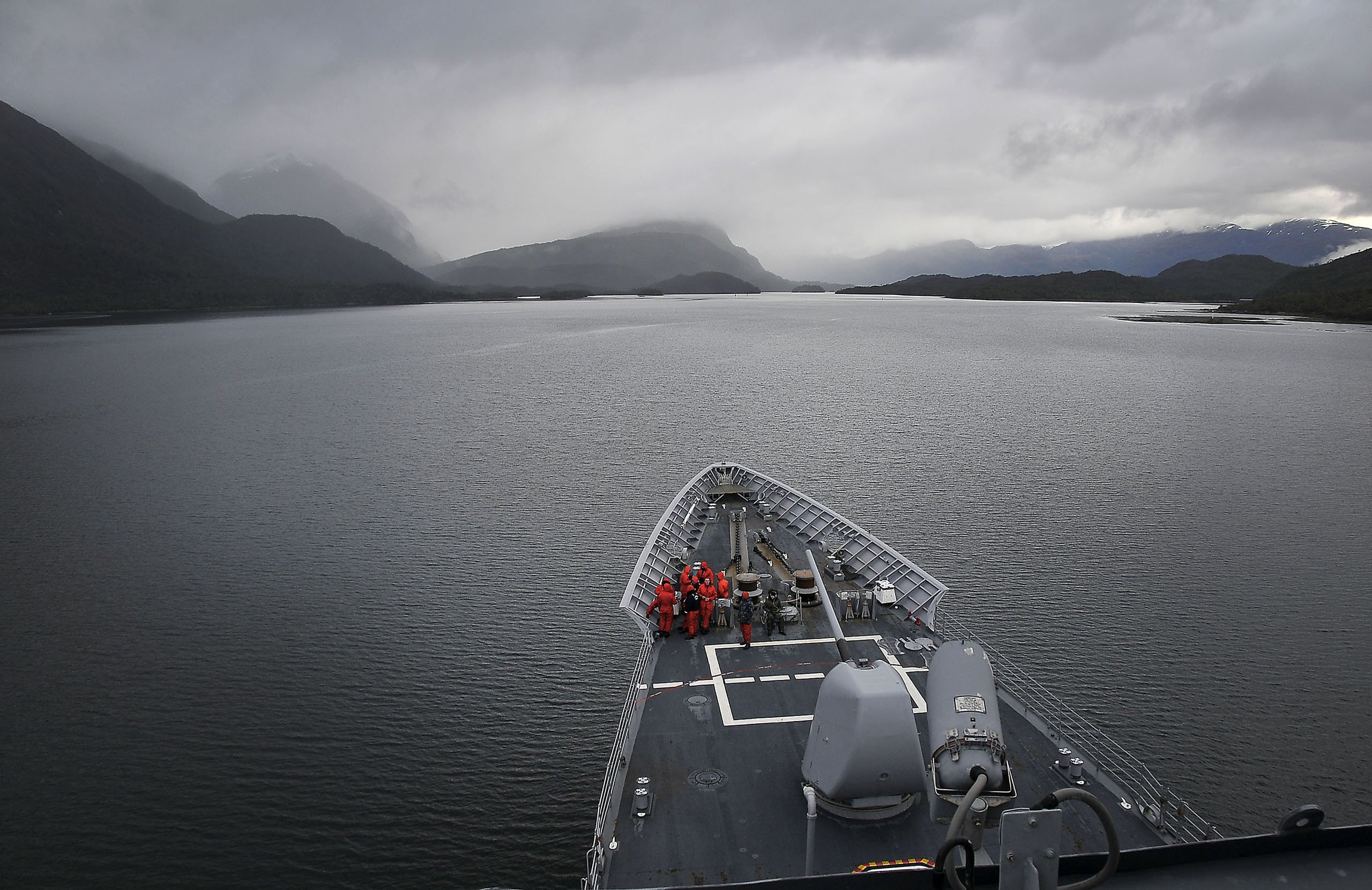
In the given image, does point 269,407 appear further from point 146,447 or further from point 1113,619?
point 1113,619

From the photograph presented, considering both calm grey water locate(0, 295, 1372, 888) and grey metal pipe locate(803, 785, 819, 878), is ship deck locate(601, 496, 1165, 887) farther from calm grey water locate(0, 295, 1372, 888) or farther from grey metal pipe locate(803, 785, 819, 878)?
calm grey water locate(0, 295, 1372, 888)

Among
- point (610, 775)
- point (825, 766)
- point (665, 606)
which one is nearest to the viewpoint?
point (825, 766)

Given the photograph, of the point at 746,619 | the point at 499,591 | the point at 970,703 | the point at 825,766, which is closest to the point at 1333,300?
the point at 499,591

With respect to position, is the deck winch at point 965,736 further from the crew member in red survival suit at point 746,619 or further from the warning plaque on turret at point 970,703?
the crew member in red survival suit at point 746,619

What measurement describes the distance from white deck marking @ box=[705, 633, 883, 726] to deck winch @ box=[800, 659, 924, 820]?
804 mm

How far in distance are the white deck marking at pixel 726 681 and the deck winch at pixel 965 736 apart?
2129 mm

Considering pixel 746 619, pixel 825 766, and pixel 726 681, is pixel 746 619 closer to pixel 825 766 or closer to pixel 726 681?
pixel 726 681

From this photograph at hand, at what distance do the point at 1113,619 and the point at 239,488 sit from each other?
45357 millimetres

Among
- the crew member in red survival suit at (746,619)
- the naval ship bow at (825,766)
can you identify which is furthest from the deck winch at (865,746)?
the crew member in red survival suit at (746,619)

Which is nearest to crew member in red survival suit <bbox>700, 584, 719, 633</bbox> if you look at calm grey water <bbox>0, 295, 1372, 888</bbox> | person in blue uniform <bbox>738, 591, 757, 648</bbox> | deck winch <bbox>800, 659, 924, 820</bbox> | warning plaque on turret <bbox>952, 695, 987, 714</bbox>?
person in blue uniform <bbox>738, 591, 757, 648</bbox>

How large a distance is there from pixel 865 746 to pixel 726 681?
6.22 metres

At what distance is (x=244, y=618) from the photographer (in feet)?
95.3

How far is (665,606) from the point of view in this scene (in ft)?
65.3

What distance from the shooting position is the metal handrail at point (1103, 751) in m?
13.1
